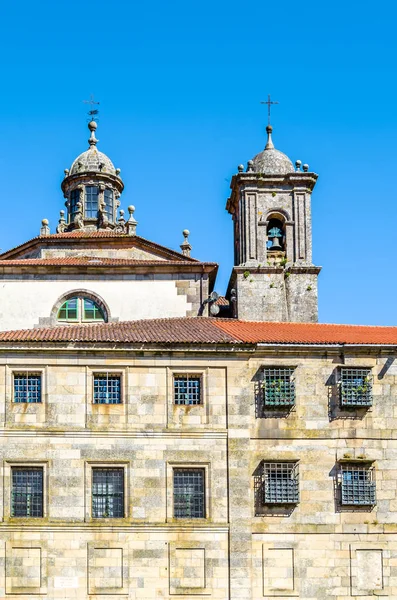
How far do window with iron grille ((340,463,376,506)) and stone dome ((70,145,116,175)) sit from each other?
73.6 ft

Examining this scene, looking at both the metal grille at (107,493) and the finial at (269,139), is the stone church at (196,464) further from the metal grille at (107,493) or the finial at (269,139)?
the finial at (269,139)

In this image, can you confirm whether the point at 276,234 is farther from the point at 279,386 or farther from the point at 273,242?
the point at 279,386

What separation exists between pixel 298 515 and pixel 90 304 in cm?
1231

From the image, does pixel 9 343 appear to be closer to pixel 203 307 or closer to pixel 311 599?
pixel 203 307

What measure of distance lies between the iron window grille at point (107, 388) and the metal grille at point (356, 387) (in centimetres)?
744

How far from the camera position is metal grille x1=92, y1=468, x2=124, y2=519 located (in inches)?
1463

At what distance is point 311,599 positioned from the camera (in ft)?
122

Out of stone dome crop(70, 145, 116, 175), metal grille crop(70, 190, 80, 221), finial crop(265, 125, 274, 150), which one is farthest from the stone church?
stone dome crop(70, 145, 116, 175)

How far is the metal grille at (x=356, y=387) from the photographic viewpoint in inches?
1519

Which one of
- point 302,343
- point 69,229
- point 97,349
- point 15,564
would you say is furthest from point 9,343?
point 69,229

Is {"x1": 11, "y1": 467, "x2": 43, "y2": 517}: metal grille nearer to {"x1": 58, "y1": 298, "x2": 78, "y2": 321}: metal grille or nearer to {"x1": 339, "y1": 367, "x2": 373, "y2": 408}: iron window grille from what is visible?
{"x1": 58, "y1": 298, "x2": 78, "y2": 321}: metal grille

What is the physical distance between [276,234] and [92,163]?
479 inches

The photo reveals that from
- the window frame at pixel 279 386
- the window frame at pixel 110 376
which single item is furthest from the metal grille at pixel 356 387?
the window frame at pixel 110 376

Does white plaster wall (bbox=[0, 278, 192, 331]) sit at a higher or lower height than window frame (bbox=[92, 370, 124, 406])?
higher
